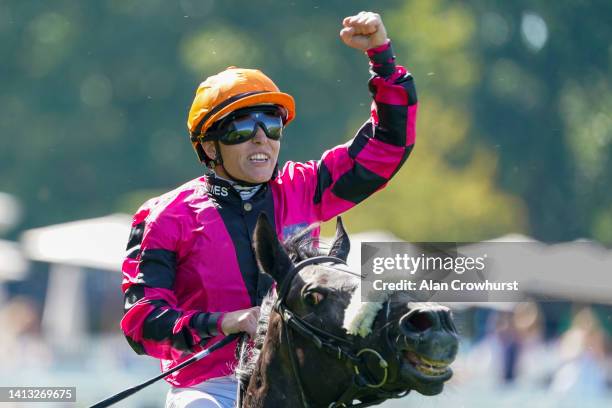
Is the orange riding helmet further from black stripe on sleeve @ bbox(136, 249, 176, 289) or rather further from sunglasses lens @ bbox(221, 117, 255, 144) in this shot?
black stripe on sleeve @ bbox(136, 249, 176, 289)

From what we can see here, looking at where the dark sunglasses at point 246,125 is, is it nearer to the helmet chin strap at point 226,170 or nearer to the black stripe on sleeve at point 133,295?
the helmet chin strap at point 226,170

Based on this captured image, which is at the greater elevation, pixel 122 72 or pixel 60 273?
pixel 122 72

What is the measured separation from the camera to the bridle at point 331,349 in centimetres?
379

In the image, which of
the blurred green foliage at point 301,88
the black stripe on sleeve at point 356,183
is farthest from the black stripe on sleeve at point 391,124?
the blurred green foliage at point 301,88

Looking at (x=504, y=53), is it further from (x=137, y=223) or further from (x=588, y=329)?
(x=137, y=223)

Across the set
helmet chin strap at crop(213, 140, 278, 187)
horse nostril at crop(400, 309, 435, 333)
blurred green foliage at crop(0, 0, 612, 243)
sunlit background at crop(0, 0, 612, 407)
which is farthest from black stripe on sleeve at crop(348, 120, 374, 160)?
blurred green foliage at crop(0, 0, 612, 243)

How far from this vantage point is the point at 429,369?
3625mm

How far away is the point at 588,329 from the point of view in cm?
1361

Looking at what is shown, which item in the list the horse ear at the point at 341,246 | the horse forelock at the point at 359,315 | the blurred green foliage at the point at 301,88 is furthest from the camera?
the blurred green foliage at the point at 301,88

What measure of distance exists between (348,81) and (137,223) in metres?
27.4

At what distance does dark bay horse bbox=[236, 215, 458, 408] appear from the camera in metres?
3.63

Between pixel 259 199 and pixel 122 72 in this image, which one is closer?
pixel 259 199

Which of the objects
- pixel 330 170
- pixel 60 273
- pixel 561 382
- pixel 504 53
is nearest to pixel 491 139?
pixel 504 53

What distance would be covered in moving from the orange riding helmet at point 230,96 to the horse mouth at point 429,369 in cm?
141
